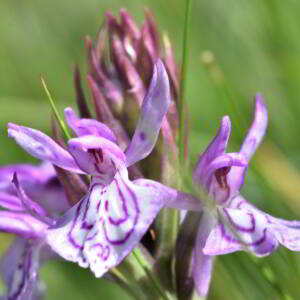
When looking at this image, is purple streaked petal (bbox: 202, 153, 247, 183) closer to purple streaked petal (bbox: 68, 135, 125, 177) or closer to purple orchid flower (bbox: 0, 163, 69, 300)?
purple streaked petal (bbox: 68, 135, 125, 177)

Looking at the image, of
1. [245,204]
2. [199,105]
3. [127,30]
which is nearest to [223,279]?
[245,204]

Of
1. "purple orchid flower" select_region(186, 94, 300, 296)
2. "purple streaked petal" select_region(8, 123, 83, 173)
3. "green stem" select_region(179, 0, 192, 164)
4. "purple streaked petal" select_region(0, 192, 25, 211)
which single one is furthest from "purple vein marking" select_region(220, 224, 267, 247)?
"purple streaked petal" select_region(0, 192, 25, 211)

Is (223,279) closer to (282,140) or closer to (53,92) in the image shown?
A: (282,140)

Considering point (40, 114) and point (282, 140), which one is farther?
point (282, 140)

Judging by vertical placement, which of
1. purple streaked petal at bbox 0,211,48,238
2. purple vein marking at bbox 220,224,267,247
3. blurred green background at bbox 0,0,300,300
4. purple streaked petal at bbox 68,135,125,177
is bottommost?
blurred green background at bbox 0,0,300,300

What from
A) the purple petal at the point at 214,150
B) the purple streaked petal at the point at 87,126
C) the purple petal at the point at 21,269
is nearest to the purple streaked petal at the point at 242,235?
the purple petal at the point at 214,150

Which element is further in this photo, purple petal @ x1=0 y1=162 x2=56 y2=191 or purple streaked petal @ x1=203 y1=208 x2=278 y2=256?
purple petal @ x1=0 y1=162 x2=56 y2=191

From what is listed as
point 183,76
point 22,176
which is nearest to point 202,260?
point 183,76
